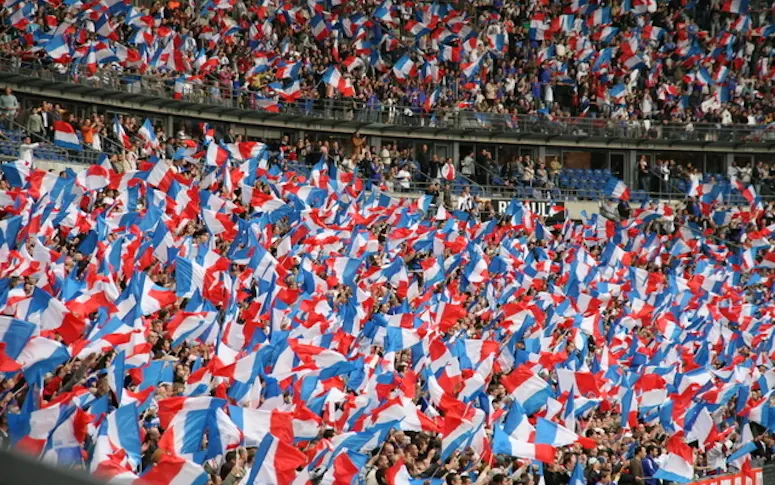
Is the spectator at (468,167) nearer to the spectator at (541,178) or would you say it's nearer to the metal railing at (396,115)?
the metal railing at (396,115)

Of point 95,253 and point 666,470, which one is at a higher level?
point 95,253

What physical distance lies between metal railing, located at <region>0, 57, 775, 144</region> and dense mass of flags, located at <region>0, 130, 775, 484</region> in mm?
6290

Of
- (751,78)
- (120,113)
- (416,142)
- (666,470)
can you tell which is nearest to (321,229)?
(666,470)

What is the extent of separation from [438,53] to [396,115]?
3.49 metres

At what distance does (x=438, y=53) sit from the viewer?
151ft

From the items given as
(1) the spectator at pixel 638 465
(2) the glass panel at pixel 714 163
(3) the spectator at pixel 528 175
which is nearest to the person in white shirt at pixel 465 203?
(3) the spectator at pixel 528 175

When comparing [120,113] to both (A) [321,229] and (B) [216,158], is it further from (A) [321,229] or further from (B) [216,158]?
(A) [321,229]

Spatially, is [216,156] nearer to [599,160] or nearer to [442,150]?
[442,150]

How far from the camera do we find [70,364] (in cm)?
1177

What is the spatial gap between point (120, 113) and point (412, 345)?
2387cm

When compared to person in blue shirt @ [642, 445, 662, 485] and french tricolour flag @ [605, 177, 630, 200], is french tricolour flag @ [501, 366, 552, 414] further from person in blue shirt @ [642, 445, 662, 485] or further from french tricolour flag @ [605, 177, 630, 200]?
french tricolour flag @ [605, 177, 630, 200]

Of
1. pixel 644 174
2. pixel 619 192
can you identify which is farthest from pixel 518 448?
pixel 644 174

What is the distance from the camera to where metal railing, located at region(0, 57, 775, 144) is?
3559 cm

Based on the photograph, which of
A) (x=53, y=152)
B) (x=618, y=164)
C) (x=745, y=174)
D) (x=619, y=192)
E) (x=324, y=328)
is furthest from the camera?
(x=618, y=164)
